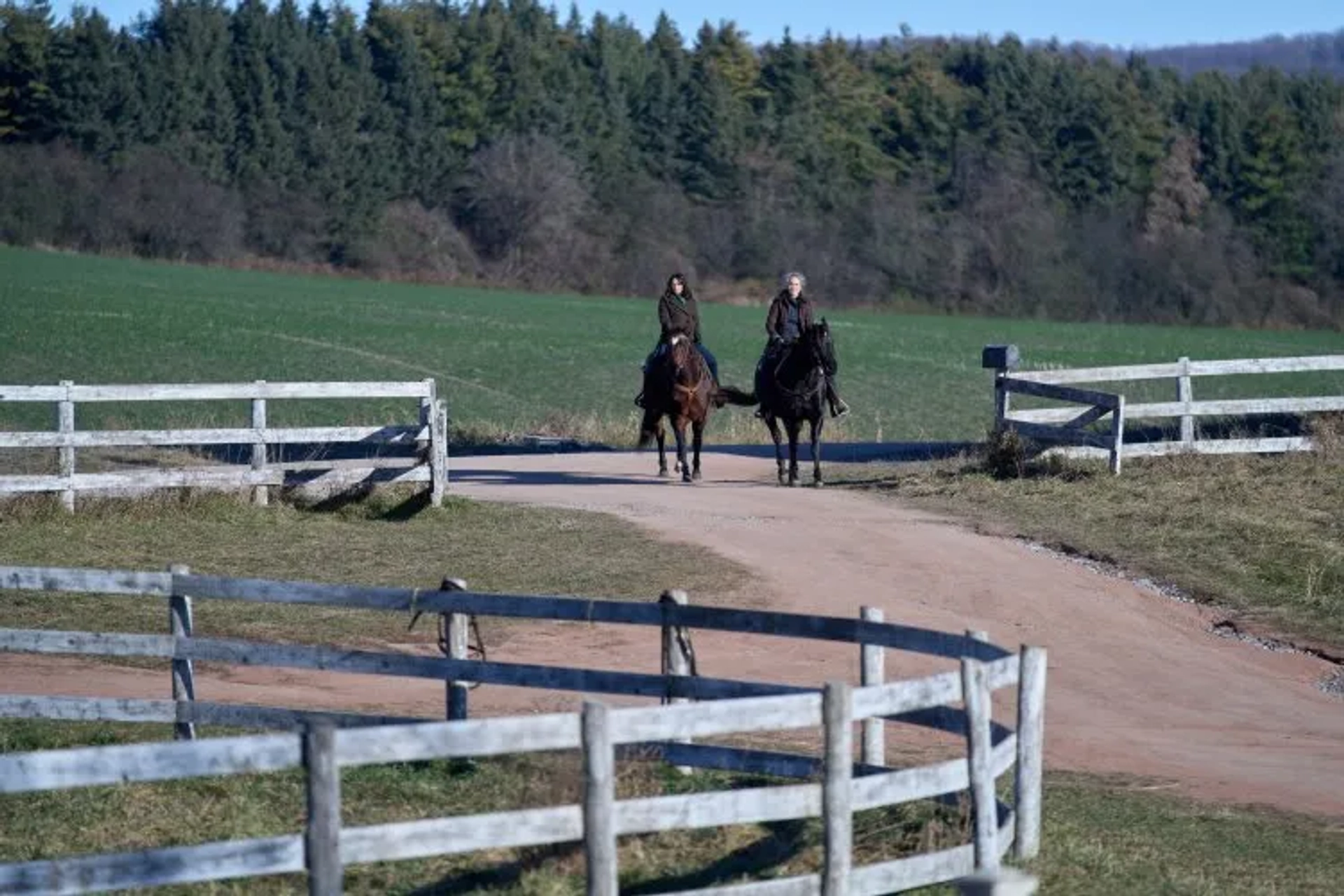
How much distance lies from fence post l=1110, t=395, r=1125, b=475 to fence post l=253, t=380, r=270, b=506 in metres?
10.1

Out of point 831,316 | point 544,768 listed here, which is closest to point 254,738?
point 544,768

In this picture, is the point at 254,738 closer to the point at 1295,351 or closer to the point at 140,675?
the point at 140,675

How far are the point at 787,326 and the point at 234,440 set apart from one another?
7.53 metres

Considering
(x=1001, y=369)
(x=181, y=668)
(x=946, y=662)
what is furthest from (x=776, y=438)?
(x=181, y=668)

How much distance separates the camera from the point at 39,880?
697cm

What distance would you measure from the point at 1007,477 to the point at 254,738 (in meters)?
19.5

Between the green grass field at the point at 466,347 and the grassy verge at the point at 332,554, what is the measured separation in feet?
36.7

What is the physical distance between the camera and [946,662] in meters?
15.8

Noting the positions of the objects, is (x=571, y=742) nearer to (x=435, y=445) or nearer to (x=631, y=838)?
(x=631, y=838)

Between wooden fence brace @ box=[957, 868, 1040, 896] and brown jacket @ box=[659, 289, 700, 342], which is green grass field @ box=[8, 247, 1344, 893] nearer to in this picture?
brown jacket @ box=[659, 289, 700, 342]

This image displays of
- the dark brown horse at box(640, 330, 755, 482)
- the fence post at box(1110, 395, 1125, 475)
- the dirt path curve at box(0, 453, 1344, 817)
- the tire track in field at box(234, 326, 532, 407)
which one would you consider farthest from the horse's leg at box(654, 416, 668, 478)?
the tire track in field at box(234, 326, 532, 407)

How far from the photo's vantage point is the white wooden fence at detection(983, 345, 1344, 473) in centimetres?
2584

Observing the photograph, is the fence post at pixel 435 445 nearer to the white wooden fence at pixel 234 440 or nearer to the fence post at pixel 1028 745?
the white wooden fence at pixel 234 440

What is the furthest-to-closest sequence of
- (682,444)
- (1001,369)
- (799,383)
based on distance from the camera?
(1001,369)
(682,444)
(799,383)
